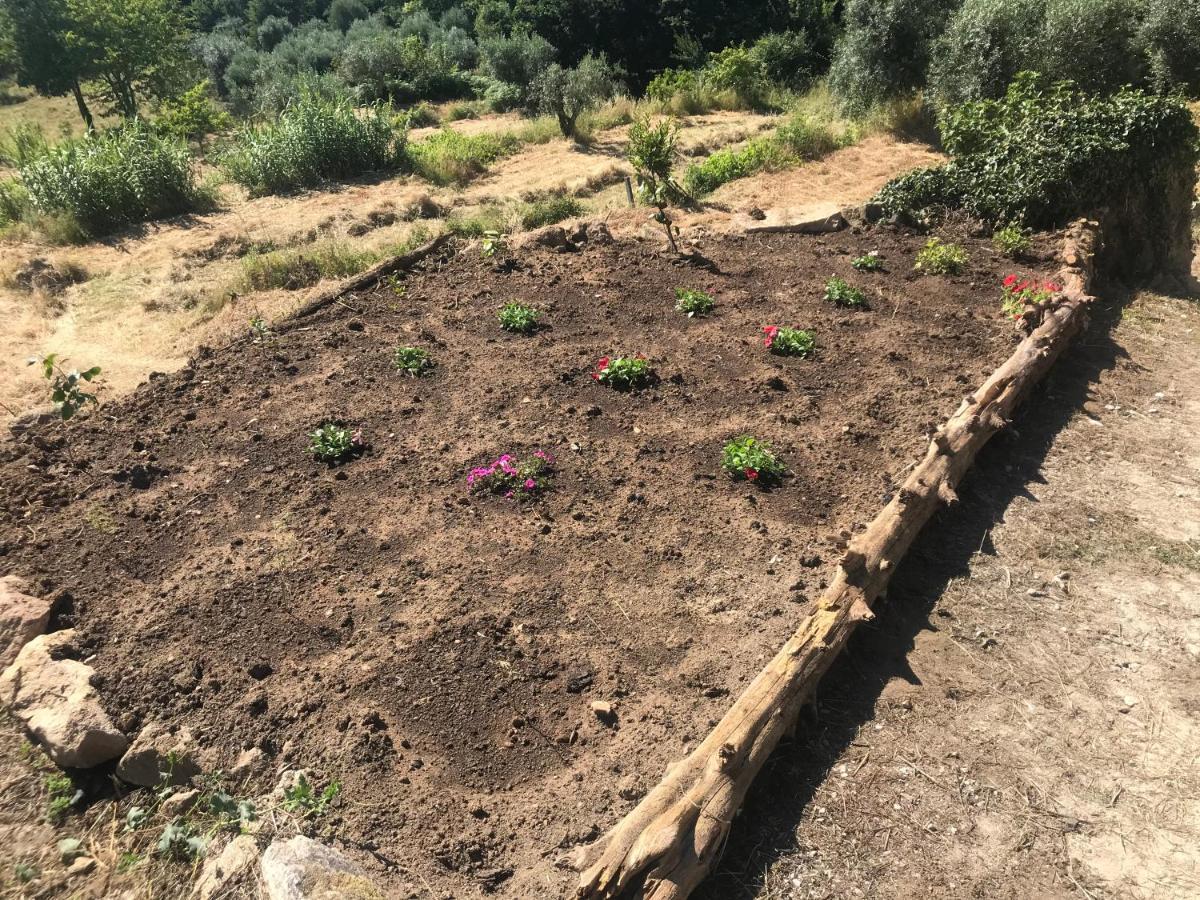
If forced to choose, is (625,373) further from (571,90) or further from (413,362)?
(571,90)

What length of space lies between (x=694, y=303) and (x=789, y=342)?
1.20m

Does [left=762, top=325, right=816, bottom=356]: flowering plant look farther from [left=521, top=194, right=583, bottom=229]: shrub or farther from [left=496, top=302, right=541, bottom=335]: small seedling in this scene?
[left=521, top=194, right=583, bottom=229]: shrub

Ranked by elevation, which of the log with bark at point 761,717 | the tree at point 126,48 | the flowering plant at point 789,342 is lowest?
the log with bark at point 761,717

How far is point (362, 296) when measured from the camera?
8516mm

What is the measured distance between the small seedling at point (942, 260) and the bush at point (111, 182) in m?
11.5

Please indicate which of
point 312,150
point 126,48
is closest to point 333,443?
point 312,150

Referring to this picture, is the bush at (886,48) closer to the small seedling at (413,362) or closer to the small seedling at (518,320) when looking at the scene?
the small seedling at (518,320)

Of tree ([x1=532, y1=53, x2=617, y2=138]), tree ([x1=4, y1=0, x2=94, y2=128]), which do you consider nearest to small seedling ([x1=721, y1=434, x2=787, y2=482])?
tree ([x1=532, y1=53, x2=617, y2=138])

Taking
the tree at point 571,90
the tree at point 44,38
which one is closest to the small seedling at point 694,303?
the tree at point 571,90

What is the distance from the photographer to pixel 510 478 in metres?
5.59

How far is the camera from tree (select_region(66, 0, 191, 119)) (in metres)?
21.2

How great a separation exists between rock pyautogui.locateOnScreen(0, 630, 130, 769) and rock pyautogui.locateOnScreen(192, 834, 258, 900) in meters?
0.97

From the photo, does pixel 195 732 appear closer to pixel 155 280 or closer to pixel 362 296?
pixel 362 296

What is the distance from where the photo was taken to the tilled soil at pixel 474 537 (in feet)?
12.6
